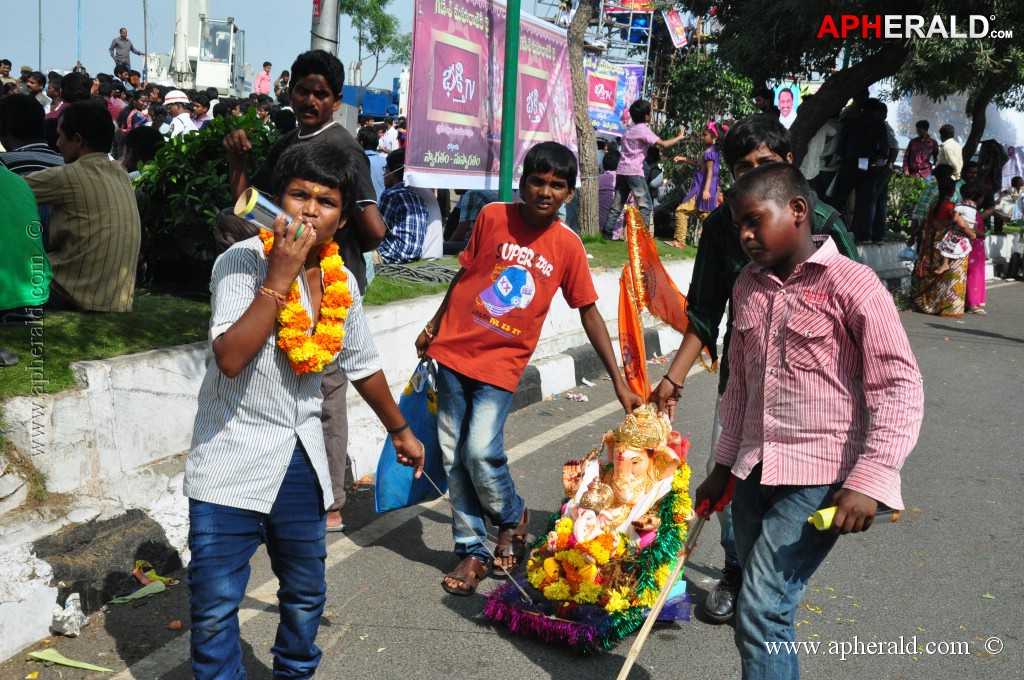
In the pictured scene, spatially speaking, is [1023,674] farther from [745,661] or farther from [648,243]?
[648,243]

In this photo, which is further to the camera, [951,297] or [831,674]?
[951,297]

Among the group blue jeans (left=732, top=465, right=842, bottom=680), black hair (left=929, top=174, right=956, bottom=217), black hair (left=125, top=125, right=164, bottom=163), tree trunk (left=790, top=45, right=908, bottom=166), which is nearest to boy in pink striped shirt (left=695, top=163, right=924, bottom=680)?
blue jeans (left=732, top=465, right=842, bottom=680)

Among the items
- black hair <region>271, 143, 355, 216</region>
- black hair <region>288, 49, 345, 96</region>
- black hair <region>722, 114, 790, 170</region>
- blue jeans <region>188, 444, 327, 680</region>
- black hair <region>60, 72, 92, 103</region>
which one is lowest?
blue jeans <region>188, 444, 327, 680</region>

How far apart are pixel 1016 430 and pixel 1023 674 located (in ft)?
13.1

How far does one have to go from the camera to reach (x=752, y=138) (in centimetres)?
378

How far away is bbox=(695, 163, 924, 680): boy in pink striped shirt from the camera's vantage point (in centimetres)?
271

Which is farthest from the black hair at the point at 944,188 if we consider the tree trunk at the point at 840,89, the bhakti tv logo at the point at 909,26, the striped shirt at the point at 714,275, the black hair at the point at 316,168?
the black hair at the point at 316,168

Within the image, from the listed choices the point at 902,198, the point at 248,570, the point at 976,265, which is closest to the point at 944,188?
the point at 976,265

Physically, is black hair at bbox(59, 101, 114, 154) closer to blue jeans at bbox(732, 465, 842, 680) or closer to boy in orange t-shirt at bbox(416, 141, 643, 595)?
boy in orange t-shirt at bbox(416, 141, 643, 595)

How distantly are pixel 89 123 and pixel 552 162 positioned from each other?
2.98m

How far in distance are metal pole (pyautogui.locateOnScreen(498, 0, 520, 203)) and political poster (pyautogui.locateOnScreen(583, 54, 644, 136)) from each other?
12.7m

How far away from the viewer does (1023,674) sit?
3.70 m

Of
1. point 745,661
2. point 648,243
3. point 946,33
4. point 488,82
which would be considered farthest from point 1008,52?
point 745,661

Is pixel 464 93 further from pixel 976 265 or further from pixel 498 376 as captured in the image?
pixel 976 265
